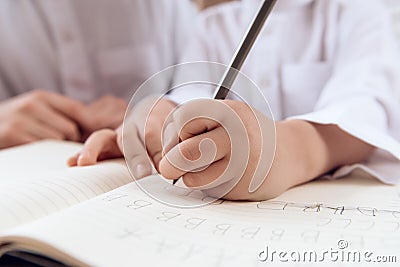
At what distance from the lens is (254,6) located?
0.56 m

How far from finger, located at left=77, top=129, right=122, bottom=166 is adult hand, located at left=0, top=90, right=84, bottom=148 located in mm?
138

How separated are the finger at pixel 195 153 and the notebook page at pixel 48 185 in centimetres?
6

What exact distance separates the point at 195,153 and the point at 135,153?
0.08 meters

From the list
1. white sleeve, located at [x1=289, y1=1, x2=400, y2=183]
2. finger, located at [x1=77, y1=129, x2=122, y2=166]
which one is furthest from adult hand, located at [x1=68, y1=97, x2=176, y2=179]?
white sleeve, located at [x1=289, y1=1, x2=400, y2=183]

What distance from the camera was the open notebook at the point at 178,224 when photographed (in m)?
0.21

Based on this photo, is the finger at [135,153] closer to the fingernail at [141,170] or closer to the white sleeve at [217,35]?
the fingernail at [141,170]

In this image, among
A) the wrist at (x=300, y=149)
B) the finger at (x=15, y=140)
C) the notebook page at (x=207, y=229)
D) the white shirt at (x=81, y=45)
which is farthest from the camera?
the white shirt at (x=81, y=45)

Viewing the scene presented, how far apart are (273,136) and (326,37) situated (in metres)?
Result: 0.24

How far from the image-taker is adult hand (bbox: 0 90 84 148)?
499 millimetres

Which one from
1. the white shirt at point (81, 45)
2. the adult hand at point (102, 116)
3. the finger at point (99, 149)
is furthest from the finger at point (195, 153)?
the white shirt at point (81, 45)

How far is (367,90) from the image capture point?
0.42m

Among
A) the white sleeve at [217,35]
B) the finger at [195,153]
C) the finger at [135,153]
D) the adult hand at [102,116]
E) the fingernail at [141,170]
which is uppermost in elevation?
the white sleeve at [217,35]

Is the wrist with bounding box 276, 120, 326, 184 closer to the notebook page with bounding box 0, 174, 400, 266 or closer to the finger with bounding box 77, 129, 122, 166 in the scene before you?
the notebook page with bounding box 0, 174, 400, 266

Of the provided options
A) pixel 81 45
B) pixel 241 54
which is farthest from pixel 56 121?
pixel 241 54
